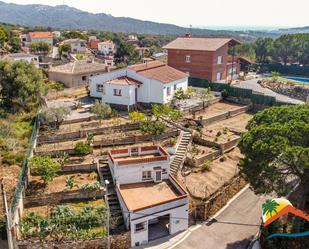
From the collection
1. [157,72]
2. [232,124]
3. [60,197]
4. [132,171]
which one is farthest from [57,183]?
[157,72]

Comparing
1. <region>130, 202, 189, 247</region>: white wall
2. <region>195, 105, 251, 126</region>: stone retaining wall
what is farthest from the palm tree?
<region>195, 105, 251, 126</region>: stone retaining wall

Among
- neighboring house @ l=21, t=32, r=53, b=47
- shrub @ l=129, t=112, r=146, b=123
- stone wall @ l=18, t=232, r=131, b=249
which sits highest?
neighboring house @ l=21, t=32, r=53, b=47

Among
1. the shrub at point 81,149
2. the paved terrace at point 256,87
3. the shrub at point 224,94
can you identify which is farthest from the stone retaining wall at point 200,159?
the paved terrace at point 256,87

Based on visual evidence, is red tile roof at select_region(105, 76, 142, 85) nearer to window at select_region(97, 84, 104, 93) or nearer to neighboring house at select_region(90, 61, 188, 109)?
neighboring house at select_region(90, 61, 188, 109)

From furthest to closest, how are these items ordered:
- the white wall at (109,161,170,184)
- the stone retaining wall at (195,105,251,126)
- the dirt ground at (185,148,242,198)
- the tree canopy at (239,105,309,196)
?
the stone retaining wall at (195,105,251,126) < the dirt ground at (185,148,242,198) < the white wall at (109,161,170,184) < the tree canopy at (239,105,309,196)

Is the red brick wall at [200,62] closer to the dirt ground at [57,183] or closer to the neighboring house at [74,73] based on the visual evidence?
the neighboring house at [74,73]

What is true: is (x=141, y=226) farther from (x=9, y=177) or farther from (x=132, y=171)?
(x=9, y=177)
